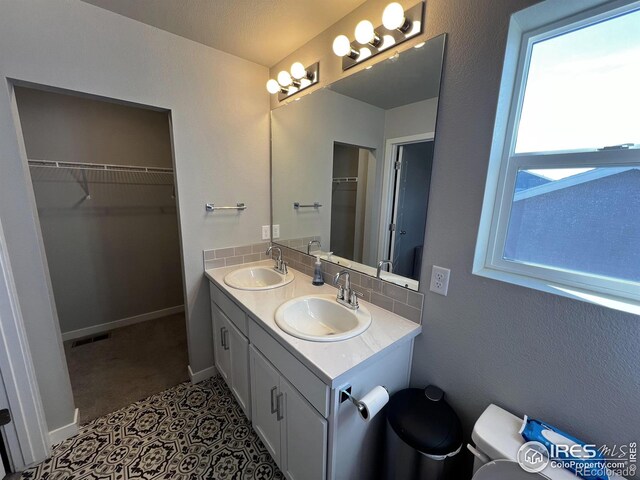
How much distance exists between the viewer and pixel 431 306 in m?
1.18

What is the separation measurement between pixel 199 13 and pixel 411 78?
1183 millimetres

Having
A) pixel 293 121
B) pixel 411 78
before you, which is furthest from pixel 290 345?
pixel 293 121

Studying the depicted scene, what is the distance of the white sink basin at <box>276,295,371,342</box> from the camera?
1.26 meters

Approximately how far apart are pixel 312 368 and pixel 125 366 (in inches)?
83.6

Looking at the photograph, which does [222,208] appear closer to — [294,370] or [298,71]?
[298,71]

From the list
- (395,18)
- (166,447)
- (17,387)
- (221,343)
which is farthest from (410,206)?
(17,387)

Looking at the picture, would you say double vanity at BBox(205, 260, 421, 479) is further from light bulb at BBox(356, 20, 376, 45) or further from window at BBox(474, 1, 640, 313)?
light bulb at BBox(356, 20, 376, 45)

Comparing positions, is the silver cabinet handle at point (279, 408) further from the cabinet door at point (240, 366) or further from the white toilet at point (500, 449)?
the white toilet at point (500, 449)

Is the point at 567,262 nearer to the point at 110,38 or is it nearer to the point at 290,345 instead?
the point at 290,345

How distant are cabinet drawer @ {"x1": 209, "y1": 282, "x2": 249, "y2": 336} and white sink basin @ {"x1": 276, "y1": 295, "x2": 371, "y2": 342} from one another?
0.94 feet

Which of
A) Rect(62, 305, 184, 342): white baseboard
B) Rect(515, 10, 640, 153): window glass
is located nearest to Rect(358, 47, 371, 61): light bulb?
Rect(515, 10, 640, 153): window glass

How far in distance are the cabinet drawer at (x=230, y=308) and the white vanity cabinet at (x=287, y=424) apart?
0.47 feet

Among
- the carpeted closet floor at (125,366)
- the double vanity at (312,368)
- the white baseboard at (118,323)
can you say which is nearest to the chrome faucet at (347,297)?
the double vanity at (312,368)

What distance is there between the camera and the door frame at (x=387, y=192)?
51.1 inches
